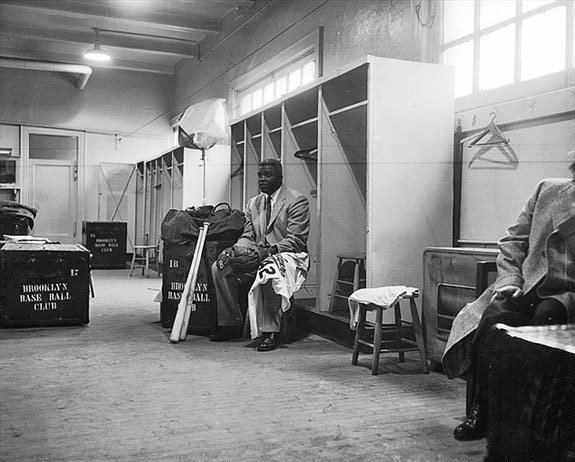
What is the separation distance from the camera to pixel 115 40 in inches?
441

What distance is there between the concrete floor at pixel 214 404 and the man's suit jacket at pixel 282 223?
777 mm

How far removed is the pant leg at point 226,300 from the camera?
479 centimetres

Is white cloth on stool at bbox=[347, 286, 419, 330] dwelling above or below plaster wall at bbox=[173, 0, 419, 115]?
below

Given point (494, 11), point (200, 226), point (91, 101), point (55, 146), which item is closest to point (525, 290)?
point (494, 11)

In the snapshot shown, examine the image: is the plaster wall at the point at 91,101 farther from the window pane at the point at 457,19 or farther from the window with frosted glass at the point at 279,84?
the window pane at the point at 457,19

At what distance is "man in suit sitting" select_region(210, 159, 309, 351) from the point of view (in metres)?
4.66

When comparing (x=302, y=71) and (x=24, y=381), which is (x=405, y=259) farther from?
(x=302, y=71)

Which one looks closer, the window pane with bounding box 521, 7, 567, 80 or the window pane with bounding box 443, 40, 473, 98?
the window pane with bounding box 521, 7, 567, 80

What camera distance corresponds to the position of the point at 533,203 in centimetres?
282

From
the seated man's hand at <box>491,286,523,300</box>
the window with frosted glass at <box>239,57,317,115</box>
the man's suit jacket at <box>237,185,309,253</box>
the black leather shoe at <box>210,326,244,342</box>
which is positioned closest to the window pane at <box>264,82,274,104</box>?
the window with frosted glass at <box>239,57,317,115</box>

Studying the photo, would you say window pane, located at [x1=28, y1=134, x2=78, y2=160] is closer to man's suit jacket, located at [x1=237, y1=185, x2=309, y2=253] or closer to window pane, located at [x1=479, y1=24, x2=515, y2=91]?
man's suit jacket, located at [x1=237, y1=185, x2=309, y2=253]

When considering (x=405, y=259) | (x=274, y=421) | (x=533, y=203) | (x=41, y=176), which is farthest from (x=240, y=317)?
(x=41, y=176)

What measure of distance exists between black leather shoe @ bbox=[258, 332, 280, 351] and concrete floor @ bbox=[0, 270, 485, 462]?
0.05 m

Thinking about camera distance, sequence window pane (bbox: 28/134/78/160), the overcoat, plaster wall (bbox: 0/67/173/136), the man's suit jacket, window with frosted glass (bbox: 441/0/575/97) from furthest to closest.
A: window pane (bbox: 28/134/78/160)
plaster wall (bbox: 0/67/173/136)
the man's suit jacket
window with frosted glass (bbox: 441/0/575/97)
the overcoat
